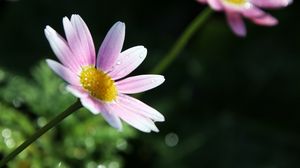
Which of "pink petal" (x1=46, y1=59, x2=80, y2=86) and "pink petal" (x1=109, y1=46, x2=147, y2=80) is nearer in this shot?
"pink petal" (x1=46, y1=59, x2=80, y2=86)

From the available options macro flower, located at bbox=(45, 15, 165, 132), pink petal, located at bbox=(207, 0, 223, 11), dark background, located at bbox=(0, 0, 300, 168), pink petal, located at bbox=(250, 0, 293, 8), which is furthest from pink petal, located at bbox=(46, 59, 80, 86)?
→ dark background, located at bbox=(0, 0, 300, 168)

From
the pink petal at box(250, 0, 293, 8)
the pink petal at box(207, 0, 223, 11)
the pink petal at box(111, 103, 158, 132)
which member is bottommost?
the pink petal at box(250, 0, 293, 8)

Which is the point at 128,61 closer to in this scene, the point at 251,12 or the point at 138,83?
the point at 138,83

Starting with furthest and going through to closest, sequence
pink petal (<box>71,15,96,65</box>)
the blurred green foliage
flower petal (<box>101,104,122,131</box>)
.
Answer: the blurred green foliage < pink petal (<box>71,15,96,65</box>) < flower petal (<box>101,104,122,131</box>)

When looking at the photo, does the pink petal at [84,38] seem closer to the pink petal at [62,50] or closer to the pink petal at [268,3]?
the pink petal at [62,50]

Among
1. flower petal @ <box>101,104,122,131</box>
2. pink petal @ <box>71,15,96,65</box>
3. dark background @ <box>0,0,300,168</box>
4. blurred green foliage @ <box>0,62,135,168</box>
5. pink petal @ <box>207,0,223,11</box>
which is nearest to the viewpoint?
flower petal @ <box>101,104,122,131</box>

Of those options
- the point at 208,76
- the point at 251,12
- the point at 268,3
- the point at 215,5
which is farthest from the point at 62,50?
the point at 208,76

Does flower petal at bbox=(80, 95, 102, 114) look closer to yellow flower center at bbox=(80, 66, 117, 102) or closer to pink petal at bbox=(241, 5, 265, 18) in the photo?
yellow flower center at bbox=(80, 66, 117, 102)
